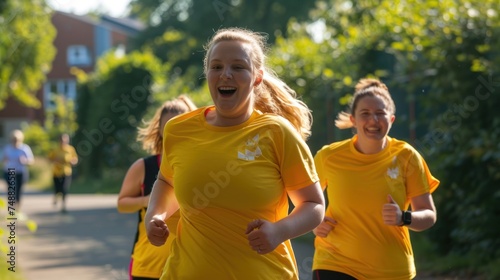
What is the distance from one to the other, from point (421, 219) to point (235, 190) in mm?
1856

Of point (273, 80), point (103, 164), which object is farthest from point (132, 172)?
point (103, 164)

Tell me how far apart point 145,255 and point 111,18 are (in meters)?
82.3

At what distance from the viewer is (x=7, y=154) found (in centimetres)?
2067

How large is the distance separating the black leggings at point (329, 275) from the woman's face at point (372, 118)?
2.61ft

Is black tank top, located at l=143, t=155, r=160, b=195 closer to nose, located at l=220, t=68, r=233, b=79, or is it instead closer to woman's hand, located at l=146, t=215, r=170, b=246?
woman's hand, located at l=146, t=215, r=170, b=246

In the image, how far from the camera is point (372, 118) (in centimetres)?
574

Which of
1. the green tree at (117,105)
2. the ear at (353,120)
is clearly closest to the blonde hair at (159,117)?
the ear at (353,120)

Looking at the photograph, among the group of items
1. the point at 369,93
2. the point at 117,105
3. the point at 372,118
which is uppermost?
the point at 117,105

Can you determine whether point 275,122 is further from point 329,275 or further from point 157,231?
point 329,275

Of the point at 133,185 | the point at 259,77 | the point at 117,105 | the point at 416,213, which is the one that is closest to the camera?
the point at 259,77

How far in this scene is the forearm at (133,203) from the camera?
6074mm

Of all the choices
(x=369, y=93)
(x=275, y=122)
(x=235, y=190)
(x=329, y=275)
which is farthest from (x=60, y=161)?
(x=235, y=190)

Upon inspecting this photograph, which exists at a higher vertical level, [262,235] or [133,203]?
[133,203]

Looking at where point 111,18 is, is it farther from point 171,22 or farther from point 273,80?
point 273,80
